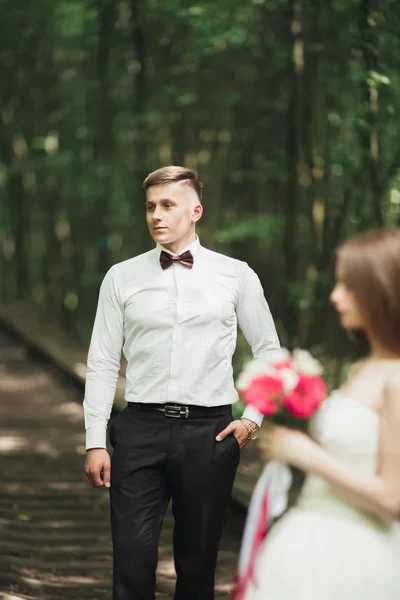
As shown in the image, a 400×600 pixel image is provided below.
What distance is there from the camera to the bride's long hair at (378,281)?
9.28 ft

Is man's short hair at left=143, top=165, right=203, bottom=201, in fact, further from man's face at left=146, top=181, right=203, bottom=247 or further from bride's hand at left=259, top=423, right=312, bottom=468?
bride's hand at left=259, top=423, right=312, bottom=468

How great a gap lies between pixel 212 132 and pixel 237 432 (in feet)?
46.2

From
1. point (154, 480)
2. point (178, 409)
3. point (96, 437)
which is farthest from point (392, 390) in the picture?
point (96, 437)

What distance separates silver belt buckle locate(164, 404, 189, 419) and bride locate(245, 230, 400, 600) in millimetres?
1160

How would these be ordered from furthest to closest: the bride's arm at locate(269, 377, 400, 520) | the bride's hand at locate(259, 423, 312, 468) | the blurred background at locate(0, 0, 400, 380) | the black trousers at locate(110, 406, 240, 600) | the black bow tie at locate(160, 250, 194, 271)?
1. the blurred background at locate(0, 0, 400, 380)
2. the black bow tie at locate(160, 250, 194, 271)
3. the black trousers at locate(110, 406, 240, 600)
4. the bride's hand at locate(259, 423, 312, 468)
5. the bride's arm at locate(269, 377, 400, 520)

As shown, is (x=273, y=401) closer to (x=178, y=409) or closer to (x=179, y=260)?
(x=178, y=409)

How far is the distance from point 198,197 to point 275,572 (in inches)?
69.5

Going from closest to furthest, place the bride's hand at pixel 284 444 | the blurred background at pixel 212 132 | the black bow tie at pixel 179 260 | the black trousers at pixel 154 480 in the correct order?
the bride's hand at pixel 284 444 → the black trousers at pixel 154 480 → the black bow tie at pixel 179 260 → the blurred background at pixel 212 132

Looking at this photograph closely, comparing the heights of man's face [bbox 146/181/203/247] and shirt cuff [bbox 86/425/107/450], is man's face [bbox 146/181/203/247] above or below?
above

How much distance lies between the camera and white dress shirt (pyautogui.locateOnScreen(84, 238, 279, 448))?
4.08m

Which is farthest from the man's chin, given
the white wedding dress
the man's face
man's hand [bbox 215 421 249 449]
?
the white wedding dress

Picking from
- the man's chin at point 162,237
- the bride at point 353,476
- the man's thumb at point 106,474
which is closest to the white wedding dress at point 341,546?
the bride at point 353,476

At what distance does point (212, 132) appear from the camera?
58.4 ft

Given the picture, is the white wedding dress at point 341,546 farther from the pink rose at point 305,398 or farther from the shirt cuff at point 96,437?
the shirt cuff at point 96,437
